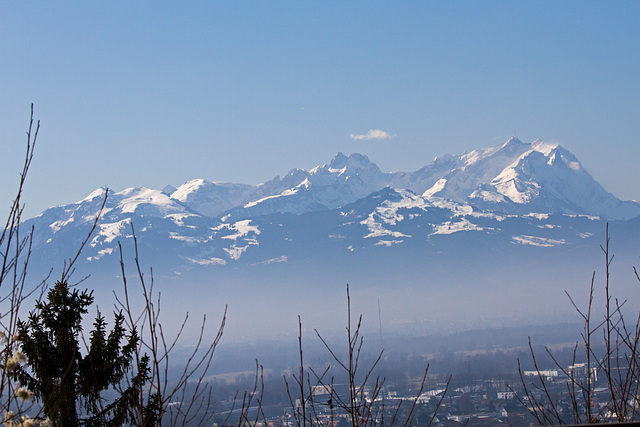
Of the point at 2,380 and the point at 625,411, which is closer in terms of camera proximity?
the point at 2,380

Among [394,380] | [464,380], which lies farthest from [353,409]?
[394,380]

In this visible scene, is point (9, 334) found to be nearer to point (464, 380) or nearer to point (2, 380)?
point (2, 380)

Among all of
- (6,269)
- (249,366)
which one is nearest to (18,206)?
(6,269)

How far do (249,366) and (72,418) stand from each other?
124295 millimetres

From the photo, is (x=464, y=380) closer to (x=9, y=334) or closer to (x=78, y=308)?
(x=78, y=308)

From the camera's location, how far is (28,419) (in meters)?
2.09

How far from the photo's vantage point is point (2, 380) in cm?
222

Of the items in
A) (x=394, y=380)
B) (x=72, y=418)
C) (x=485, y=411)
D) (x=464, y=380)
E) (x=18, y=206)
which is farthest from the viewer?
(x=394, y=380)

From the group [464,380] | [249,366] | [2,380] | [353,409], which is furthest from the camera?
[249,366]

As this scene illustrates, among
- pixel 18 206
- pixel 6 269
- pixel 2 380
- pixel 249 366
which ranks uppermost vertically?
pixel 18 206

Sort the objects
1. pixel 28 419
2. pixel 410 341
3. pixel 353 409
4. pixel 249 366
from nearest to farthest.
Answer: pixel 28 419 < pixel 353 409 < pixel 249 366 < pixel 410 341

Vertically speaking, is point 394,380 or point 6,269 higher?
point 6,269

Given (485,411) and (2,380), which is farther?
(485,411)

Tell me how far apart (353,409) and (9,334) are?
1.36m
